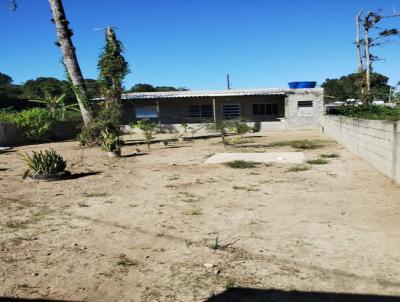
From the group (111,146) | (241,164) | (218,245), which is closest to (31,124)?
(111,146)

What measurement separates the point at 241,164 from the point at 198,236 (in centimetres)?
565

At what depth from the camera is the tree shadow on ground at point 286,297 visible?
3127 mm

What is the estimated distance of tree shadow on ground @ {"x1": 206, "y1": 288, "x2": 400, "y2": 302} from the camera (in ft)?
10.3

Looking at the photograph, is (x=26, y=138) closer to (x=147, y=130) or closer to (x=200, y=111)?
(x=147, y=130)

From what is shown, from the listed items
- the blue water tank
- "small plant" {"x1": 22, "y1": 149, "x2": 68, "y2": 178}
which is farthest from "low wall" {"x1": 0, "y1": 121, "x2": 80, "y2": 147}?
the blue water tank

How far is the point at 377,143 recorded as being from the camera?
28.5 feet

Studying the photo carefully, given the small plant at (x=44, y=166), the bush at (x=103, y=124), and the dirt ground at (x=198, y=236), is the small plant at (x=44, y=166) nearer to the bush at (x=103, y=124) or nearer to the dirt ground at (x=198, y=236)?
the dirt ground at (x=198, y=236)

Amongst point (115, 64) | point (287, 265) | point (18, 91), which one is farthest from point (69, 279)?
point (18, 91)

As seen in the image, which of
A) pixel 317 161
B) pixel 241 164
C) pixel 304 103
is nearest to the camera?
pixel 241 164

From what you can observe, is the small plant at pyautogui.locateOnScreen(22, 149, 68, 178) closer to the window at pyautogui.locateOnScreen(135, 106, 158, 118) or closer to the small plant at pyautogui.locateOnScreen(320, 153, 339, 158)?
the small plant at pyautogui.locateOnScreen(320, 153, 339, 158)

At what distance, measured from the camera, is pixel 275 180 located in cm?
812

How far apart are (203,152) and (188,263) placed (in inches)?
396

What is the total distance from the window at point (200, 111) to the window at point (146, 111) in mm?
2639

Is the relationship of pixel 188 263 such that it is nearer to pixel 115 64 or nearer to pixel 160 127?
pixel 115 64
